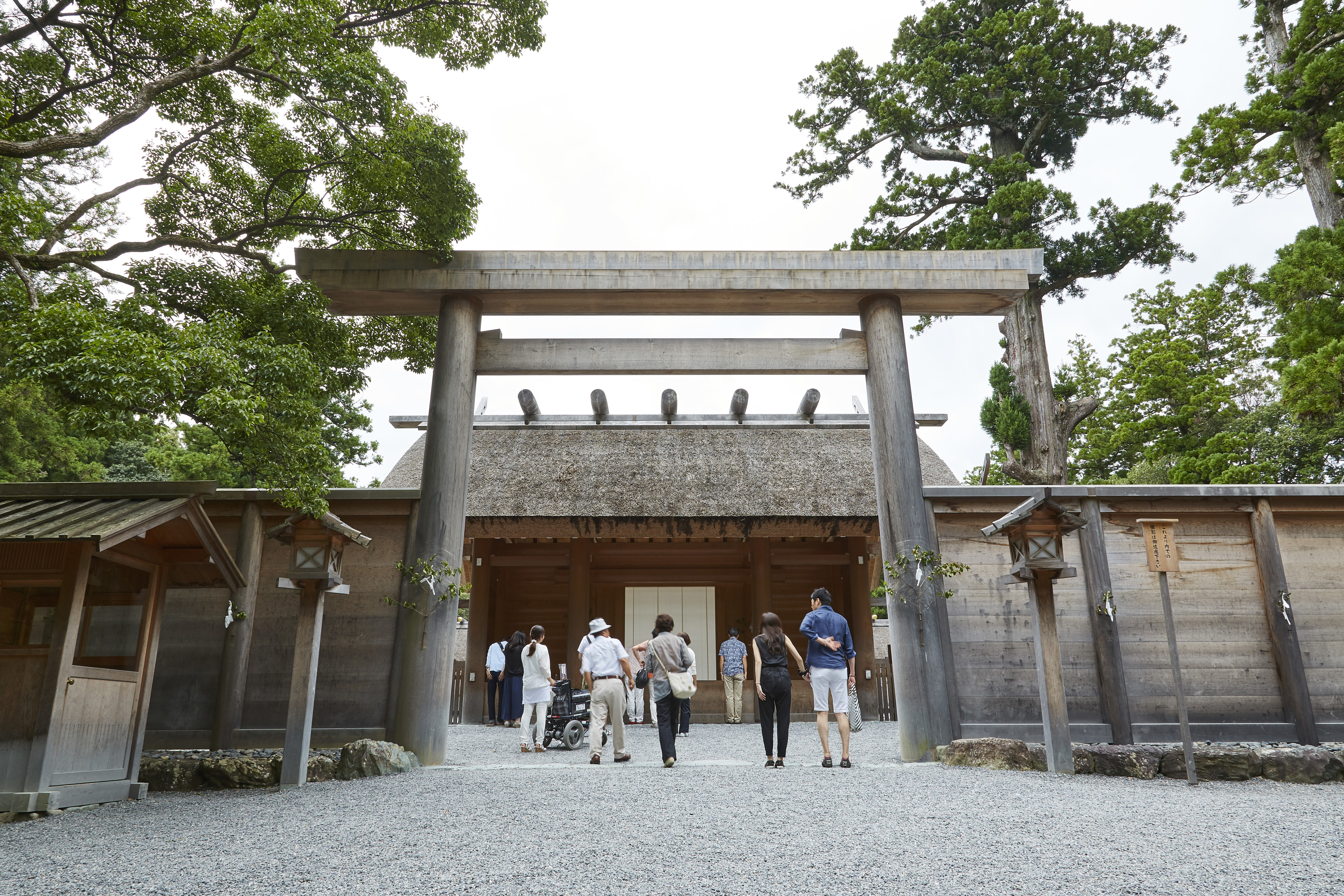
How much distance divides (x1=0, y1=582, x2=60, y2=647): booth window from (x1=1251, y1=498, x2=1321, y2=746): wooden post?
1008 cm

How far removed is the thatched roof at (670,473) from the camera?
12375 mm

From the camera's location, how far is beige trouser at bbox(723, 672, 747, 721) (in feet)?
39.9

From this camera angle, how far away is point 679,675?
22.7ft

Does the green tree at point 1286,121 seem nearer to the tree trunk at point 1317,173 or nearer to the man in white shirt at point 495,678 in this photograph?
the tree trunk at point 1317,173

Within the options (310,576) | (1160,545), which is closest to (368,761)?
(310,576)

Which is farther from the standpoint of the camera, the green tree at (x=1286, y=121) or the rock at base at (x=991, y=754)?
the green tree at (x=1286, y=121)

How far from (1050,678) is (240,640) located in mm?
7145

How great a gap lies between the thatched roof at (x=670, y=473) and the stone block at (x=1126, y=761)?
642 cm

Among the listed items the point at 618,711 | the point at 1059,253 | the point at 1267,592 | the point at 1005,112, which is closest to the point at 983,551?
the point at 1267,592

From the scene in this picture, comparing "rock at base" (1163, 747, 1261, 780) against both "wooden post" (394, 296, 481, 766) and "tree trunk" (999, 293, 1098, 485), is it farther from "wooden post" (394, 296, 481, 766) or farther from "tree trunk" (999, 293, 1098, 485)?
"tree trunk" (999, 293, 1098, 485)

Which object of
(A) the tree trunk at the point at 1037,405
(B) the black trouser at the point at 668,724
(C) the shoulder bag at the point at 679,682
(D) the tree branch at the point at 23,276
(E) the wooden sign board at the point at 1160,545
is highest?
(A) the tree trunk at the point at 1037,405

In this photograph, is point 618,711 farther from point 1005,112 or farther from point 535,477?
point 1005,112

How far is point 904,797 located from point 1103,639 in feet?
11.4

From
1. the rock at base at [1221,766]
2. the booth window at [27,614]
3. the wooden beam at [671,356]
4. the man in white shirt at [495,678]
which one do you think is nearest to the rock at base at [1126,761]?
the rock at base at [1221,766]
